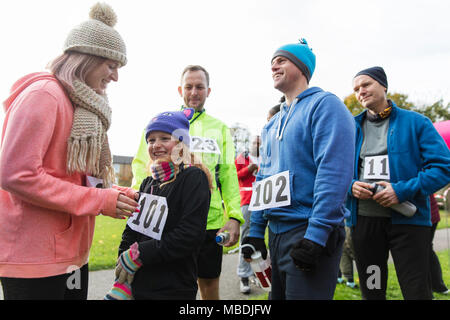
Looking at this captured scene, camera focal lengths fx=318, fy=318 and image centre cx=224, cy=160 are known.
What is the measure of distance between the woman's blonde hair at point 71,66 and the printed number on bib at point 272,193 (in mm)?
1204

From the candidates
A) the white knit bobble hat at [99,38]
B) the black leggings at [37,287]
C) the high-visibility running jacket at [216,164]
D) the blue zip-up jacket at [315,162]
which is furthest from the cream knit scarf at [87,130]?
the blue zip-up jacket at [315,162]

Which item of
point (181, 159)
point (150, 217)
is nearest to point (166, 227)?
point (150, 217)

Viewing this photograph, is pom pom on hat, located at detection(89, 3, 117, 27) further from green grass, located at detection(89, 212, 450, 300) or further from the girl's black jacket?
green grass, located at detection(89, 212, 450, 300)

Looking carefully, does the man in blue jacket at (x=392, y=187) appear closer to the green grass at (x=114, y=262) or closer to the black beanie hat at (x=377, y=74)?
the black beanie hat at (x=377, y=74)

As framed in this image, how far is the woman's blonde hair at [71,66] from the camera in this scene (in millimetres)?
1664

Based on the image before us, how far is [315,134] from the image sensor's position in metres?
1.77

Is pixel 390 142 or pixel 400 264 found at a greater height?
pixel 390 142

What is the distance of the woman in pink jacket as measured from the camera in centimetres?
145

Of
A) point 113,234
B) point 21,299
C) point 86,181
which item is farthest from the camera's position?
point 113,234

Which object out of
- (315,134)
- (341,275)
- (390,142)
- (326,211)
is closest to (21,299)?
(326,211)

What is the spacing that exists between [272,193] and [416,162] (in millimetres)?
1344

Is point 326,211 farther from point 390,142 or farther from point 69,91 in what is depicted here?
point 69,91

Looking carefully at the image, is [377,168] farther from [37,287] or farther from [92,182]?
[37,287]
